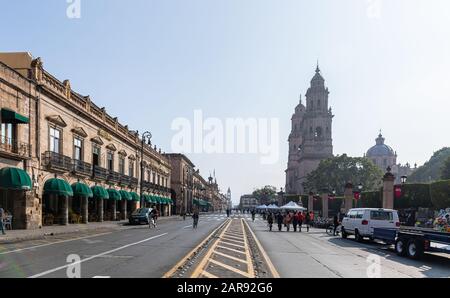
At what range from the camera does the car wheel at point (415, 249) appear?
57.2ft

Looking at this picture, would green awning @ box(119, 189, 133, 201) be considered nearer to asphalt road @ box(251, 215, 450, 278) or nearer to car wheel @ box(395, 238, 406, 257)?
asphalt road @ box(251, 215, 450, 278)

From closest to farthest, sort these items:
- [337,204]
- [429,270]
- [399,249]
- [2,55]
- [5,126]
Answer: [429,270], [399,249], [5,126], [2,55], [337,204]

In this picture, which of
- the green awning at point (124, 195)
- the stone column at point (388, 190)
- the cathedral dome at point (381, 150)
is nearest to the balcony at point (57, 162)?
the green awning at point (124, 195)

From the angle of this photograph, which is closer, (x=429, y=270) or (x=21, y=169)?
(x=429, y=270)

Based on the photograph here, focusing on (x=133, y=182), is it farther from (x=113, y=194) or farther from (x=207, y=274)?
(x=207, y=274)

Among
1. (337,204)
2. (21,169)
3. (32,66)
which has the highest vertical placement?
(32,66)

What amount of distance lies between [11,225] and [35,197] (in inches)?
107

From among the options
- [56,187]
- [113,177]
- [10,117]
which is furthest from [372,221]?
[113,177]

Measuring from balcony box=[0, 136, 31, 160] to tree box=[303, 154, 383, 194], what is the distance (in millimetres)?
83122

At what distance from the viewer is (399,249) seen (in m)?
18.9
